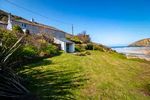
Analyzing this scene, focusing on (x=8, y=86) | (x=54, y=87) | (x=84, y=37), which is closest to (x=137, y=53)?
(x=84, y=37)

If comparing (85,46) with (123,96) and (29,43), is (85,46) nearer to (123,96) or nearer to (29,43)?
(29,43)

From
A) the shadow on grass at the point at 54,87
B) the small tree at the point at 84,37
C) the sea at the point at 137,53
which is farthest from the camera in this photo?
the small tree at the point at 84,37

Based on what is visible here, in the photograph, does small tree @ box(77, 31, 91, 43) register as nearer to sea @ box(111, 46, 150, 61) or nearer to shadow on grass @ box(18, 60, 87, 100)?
sea @ box(111, 46, 150, 61)

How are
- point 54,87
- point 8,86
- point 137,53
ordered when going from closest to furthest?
1. point 8,86
2. point 54,87
3. point 137,53

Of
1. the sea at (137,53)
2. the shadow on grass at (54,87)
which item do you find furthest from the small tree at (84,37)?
Result: the shadow on grass at (54,87)

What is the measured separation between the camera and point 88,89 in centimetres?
1311

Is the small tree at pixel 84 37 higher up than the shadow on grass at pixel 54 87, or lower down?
higher up

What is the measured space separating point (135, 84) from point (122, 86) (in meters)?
1.70

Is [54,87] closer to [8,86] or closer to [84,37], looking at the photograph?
[8,86]

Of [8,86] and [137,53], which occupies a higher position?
[137,53]

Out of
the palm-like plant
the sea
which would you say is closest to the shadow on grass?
the palm-like plant

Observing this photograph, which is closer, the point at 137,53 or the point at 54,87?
the point at 54,87

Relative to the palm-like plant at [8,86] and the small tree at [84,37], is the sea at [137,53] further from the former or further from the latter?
the palm-like plant at [8,86]

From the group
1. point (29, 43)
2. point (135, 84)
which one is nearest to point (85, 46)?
point (29, 43)
